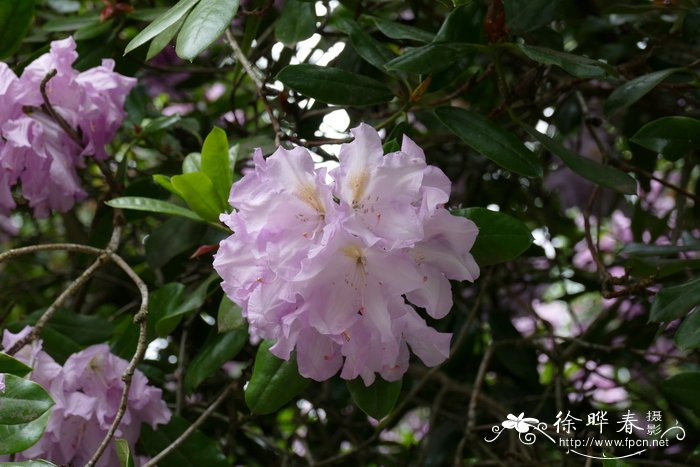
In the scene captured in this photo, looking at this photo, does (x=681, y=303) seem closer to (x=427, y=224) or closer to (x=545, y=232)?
(x=427, y=224)

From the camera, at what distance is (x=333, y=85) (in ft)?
3.36

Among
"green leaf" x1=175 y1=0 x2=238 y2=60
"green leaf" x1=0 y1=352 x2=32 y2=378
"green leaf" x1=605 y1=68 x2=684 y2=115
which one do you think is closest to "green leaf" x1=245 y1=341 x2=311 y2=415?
"green leaf" x1=0 y1=352 x2=32 y2=378

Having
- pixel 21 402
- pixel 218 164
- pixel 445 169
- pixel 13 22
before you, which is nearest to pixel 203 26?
pixel 218 164

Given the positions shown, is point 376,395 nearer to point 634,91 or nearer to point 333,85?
point 333,85

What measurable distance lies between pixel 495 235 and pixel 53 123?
0.69 m

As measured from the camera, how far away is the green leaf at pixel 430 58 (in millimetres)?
951

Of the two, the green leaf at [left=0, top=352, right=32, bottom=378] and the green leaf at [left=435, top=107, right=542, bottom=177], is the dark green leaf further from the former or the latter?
the green leaf at [left=0, top=352, right=32, bottom=378]

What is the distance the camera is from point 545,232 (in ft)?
6.07

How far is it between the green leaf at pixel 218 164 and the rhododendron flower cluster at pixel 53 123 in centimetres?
28

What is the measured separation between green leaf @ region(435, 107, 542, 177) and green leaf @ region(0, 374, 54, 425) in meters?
0.57

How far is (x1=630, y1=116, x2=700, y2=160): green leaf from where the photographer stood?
42.5 inches

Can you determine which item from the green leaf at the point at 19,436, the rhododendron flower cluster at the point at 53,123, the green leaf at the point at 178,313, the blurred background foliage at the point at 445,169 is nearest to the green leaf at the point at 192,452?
the blurred background foliage at the point at 445,169

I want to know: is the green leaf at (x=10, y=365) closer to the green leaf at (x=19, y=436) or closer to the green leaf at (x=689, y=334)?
the green leaf at (x=19, y=436)

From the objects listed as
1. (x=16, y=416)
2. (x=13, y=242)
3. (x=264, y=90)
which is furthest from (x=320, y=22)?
(x=13, y=242)
